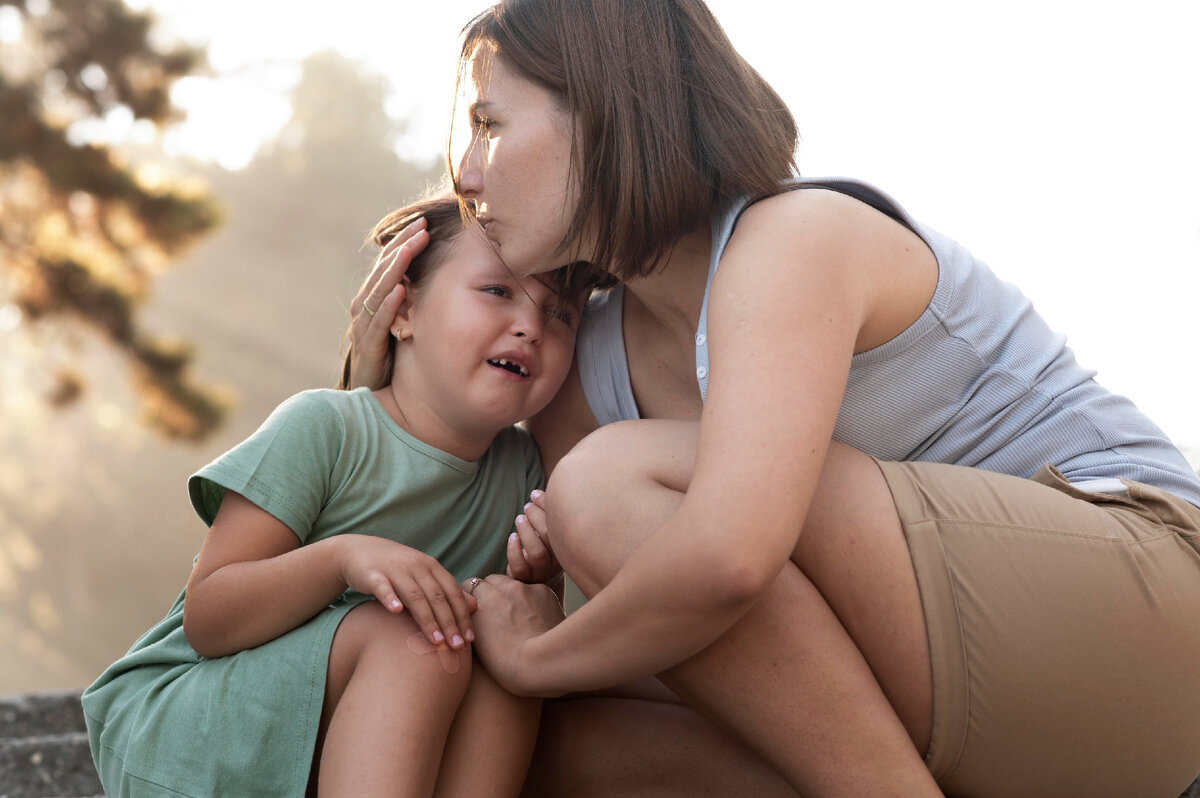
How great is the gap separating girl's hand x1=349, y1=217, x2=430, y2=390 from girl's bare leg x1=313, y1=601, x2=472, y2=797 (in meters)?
0.50

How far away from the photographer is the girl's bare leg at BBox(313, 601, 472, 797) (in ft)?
3.24

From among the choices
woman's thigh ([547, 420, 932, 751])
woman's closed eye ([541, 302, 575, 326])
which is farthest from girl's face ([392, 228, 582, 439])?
woman's thigh ([547, 420, 932, 751])

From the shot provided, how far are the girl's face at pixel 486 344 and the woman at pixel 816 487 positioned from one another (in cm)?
15

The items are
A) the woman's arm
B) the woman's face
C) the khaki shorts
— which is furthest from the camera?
the woman's arm

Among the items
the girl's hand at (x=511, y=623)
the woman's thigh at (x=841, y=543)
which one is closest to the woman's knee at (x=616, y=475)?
the woman's thigh at (x=841, y=543)

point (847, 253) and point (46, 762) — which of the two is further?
point (46, 762)

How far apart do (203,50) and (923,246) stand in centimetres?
403

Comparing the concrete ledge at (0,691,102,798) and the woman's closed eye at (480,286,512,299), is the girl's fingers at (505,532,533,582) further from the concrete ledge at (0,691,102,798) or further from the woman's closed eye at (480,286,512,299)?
the concrete ledge at (0,691,102,798)

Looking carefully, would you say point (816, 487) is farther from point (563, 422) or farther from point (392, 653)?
point (563, 422)

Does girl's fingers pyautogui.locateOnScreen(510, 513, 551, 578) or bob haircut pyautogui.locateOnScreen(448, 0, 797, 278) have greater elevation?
bob haircut pyautogui.locateOnScreen(448, 0, 797, 278)

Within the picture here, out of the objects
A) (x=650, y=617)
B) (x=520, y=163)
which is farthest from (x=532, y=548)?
(x=520, y=163)

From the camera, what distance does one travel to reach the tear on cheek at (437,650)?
1.07 meters

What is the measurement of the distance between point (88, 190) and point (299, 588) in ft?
11.7

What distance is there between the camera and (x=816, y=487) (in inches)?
37.5
